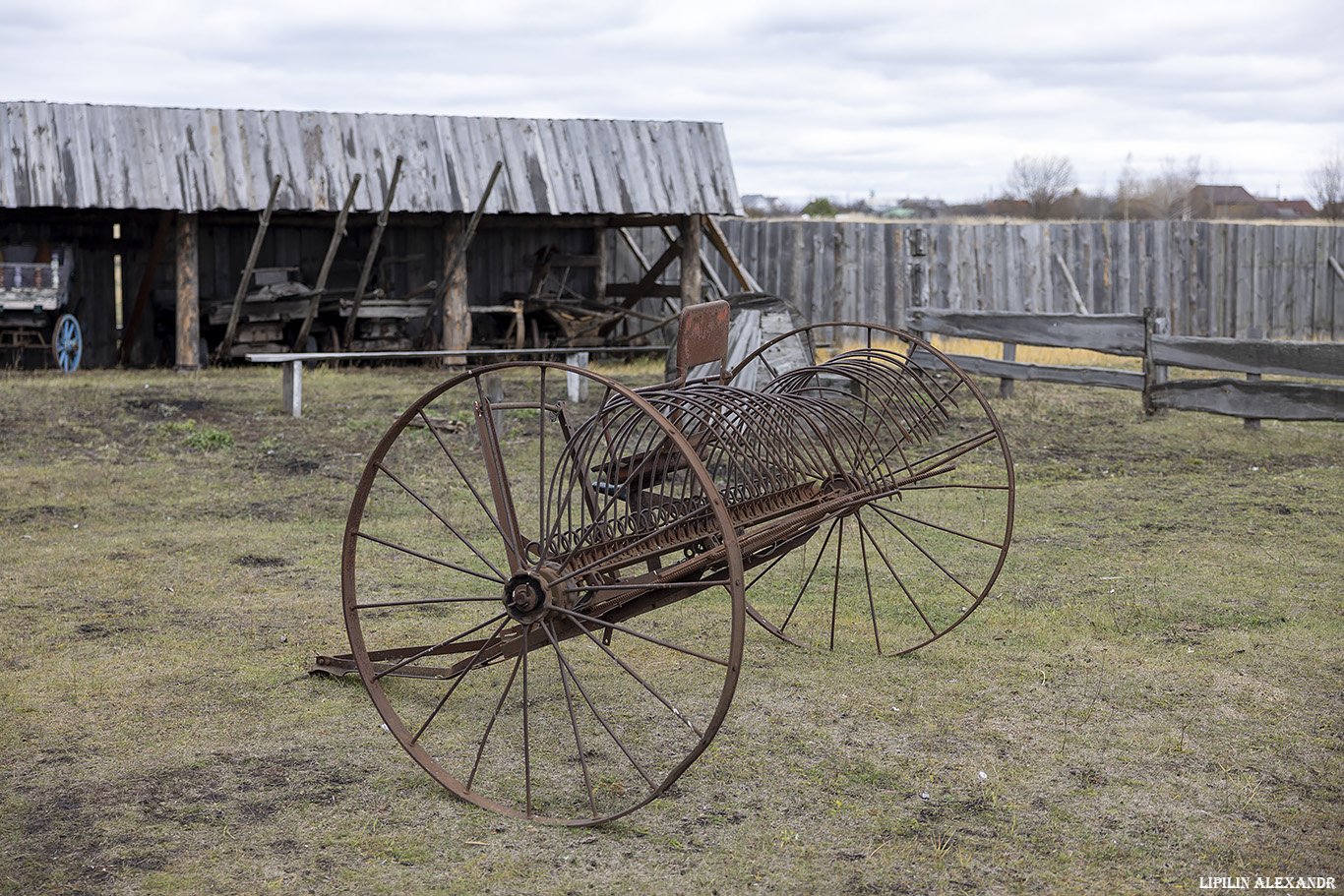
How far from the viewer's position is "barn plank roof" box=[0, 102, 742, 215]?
14.7m

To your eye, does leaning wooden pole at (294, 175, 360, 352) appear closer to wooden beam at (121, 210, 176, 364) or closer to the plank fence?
wooden beam at (121, 210, 176, 364)

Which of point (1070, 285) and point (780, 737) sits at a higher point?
point (1070, 285)

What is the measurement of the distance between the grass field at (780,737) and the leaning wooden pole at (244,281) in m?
6.98

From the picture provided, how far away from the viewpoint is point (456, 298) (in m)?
16.5

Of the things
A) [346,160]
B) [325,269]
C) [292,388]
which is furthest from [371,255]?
[292,388]

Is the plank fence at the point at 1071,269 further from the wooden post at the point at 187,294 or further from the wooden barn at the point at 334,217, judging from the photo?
the wooden post at the point at 187,294

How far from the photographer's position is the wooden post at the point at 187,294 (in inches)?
597

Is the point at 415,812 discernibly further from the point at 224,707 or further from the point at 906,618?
the point at 906,618

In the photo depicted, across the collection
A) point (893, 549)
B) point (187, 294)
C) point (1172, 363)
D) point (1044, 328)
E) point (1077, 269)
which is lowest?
point (893, 549)

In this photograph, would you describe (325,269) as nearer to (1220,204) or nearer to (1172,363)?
(1172,363)

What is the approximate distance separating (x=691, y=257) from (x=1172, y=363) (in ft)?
24.0

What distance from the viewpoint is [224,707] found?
4883 mm

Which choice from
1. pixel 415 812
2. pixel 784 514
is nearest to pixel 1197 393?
pixel 784 514

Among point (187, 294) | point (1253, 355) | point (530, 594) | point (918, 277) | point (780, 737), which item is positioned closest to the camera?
Result: point (530, 594)
